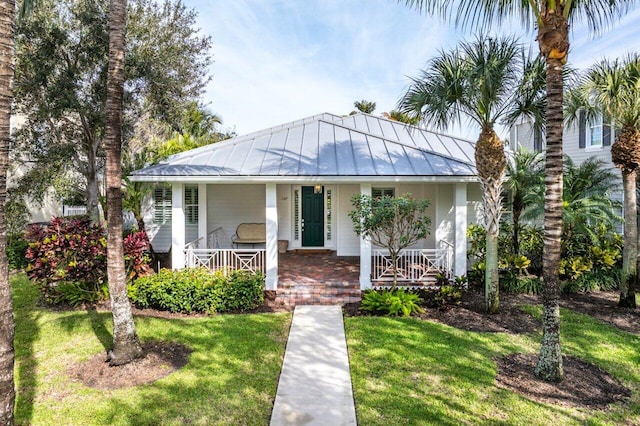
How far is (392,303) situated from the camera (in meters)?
8.19

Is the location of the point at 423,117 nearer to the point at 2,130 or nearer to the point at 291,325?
the point at 291,325

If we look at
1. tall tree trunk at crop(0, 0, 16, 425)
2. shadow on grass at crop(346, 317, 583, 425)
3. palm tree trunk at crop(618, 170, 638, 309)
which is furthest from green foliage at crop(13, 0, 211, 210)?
palm tree trunk at crop(618, 170, 638, 309)

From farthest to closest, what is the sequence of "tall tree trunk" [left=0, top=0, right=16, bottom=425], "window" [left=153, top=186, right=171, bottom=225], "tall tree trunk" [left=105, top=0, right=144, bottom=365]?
1. "window" [left=153, top=186, right=171, bottom=225]
2. "tall tree trunk" [left=105, top=0, right=144, bottom=365]
3. "tall tree trunk" [left=0, top=0, right=16, bottom=425]

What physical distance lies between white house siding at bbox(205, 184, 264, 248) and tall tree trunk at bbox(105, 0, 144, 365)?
783 cm

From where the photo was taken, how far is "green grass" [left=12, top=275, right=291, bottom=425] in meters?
4.48

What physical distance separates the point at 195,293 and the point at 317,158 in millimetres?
4713

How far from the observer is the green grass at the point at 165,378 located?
4.48 metres

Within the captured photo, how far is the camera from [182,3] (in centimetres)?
1233

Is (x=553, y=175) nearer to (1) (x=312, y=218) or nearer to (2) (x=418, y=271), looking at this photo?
(2) (x=418, y=271)

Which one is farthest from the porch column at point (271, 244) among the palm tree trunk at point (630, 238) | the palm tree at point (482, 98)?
the palm tree trunk at point (630, 238)

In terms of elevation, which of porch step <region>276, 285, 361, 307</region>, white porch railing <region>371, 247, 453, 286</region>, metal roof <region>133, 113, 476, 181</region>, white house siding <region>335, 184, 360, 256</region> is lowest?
porch step <region>276, 285, 361, 307</region>

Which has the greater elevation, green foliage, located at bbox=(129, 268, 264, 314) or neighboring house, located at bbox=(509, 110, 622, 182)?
neighboring house, located at bbox=(509, 110, 622, 182)

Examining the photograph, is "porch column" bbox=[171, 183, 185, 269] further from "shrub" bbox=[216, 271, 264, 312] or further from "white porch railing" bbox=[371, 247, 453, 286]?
"white porch railing" bbox=[371, 247, 453, 286]

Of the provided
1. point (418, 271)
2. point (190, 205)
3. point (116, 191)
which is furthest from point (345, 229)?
point (116, 191)
